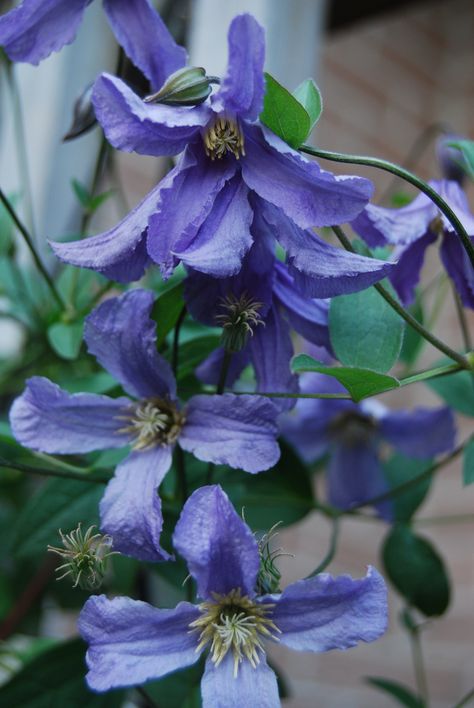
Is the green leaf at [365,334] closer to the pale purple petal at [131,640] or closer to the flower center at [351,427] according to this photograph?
the pale purple petal at [131,640]

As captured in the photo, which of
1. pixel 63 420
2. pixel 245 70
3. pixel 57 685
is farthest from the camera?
pixel 57 685

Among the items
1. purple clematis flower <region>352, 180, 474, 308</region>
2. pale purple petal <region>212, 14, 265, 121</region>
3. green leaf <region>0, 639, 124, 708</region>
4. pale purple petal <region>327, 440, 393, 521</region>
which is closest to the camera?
pale purple petal <region>212, 14, 265, 121</region>

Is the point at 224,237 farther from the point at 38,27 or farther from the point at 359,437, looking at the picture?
the point at 359,437

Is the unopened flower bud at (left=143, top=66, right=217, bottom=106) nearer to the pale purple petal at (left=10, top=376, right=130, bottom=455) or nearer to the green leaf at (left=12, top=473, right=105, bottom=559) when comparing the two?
the pale purple petal at (left=10, top=376, right=130, bottom=455)

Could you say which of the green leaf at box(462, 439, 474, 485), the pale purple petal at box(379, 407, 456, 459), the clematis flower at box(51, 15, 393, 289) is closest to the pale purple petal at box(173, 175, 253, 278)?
the clematis flower at box(51, 15, 393, 289)

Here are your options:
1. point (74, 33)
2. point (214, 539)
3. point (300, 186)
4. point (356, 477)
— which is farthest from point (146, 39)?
point (356, 477)

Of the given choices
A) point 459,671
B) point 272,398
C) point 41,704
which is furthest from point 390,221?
point 459,671

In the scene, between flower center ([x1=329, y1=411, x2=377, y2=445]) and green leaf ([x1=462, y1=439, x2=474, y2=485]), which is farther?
flower center ([x1=329, y1=411, x2=377, y2=445])

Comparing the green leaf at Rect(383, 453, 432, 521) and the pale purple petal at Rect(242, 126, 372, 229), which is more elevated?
the pale purple petal at Rect(242, 126, 372, 229)
